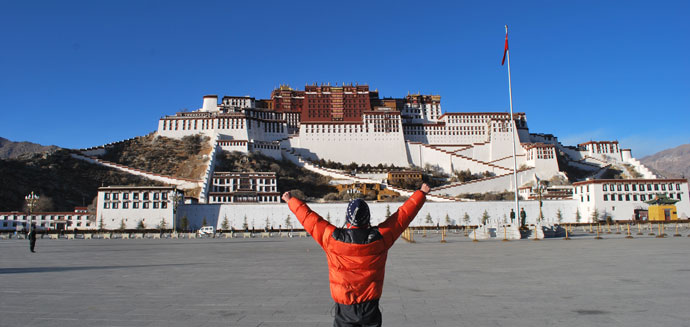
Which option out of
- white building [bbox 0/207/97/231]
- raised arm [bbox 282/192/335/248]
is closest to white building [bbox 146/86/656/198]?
white building [bbox 0/207/97/231]

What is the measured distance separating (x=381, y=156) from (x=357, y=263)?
3543 inches

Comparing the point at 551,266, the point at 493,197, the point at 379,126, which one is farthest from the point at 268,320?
the point at 379,126

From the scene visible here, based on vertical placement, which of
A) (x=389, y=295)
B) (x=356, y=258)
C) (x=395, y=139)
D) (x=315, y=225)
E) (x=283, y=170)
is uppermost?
(x=395, y=139)

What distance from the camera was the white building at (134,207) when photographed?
2192 inches

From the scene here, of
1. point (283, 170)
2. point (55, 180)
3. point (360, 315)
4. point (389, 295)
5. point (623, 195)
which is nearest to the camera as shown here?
point (360, 315)

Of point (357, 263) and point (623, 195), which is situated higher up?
point (623, 195)

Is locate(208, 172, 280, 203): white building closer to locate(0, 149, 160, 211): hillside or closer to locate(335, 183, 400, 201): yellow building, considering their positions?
locate(0, 149, 160, 211): hillside

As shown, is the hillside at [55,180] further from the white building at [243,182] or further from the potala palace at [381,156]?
the white building at [243,182]

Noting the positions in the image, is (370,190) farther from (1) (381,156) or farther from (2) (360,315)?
(2) (360,315)

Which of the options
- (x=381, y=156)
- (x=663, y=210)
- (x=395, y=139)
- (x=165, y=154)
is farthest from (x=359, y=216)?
(x=395, y=139)

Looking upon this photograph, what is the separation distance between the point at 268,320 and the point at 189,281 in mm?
4760

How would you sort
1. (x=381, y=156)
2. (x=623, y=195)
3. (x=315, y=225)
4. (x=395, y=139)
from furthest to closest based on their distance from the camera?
(x=395, y=139) → (x=381, y=156) → (x=623, y=195) → (x=315, y=225)

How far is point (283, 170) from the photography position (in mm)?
80188

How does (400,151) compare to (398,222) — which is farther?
(400,151)
